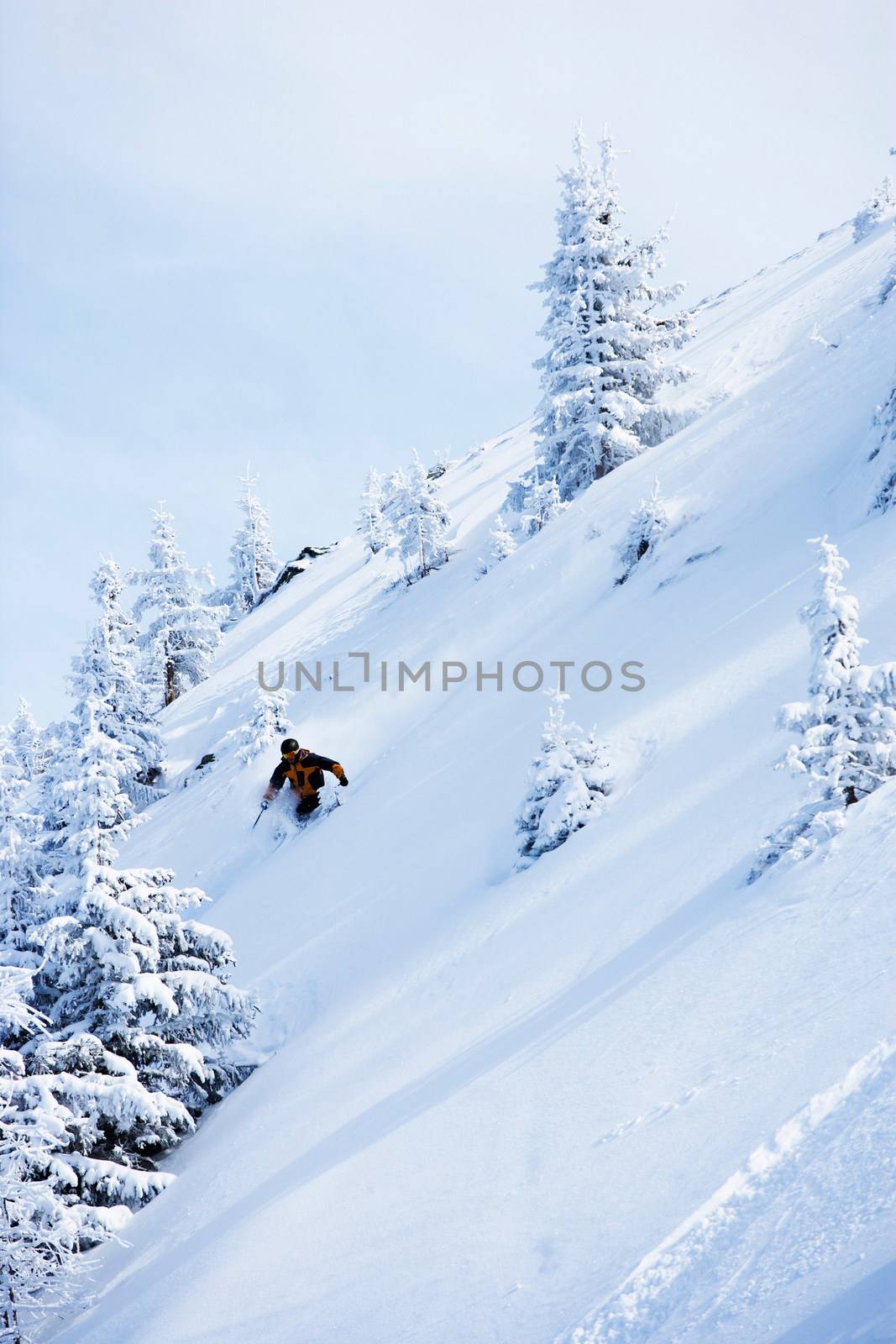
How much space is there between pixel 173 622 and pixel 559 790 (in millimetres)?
32062

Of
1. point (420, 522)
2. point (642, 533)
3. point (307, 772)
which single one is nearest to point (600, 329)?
point (420, 522)

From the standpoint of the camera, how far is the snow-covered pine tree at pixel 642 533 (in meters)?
16.5

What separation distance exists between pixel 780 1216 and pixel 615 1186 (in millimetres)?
944

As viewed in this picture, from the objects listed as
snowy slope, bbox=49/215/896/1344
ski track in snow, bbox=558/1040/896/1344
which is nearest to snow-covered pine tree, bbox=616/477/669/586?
snowy slope, bbox=49/215/896/1344

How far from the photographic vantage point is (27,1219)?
22.1ft

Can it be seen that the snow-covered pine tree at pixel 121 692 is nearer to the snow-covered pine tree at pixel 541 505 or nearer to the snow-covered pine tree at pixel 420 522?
the snow-covered pine tree at pixel 420 522

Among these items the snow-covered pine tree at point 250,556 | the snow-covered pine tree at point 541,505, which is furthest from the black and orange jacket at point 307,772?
the snow-covered pine tree at point 250,556

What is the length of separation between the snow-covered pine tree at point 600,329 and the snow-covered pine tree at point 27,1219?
21986 millimetres

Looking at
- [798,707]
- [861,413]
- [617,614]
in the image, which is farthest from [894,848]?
[861,413]

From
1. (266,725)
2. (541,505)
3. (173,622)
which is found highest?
(173,622)

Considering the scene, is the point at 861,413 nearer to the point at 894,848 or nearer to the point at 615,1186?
the point at 894,848

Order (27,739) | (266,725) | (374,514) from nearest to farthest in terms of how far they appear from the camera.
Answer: (266,725) < (27,739) < (374,514)

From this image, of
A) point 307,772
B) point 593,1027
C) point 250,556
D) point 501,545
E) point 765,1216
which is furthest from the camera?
point 250,556

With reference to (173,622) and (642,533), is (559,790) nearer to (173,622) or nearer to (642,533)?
(642,533)
